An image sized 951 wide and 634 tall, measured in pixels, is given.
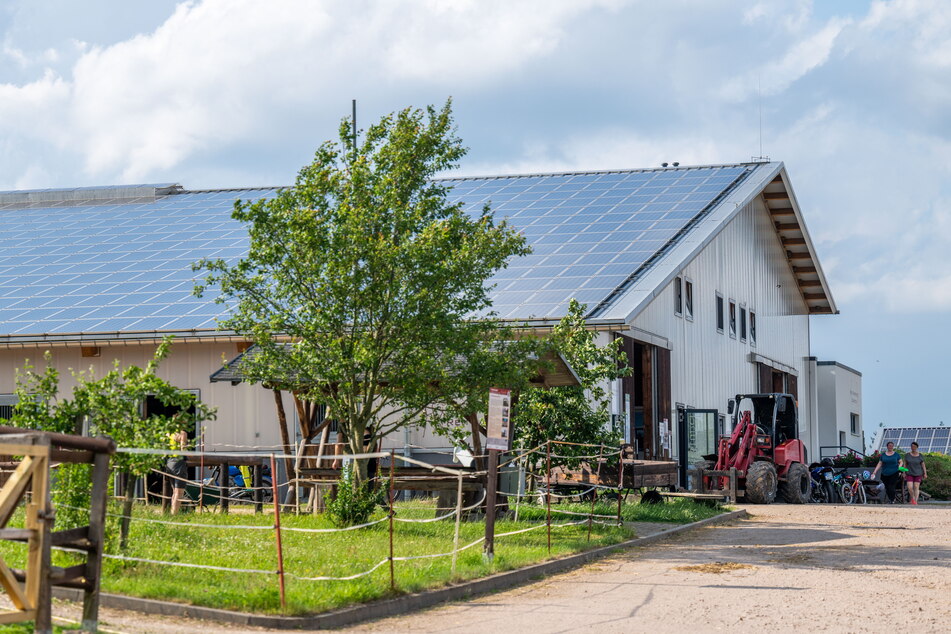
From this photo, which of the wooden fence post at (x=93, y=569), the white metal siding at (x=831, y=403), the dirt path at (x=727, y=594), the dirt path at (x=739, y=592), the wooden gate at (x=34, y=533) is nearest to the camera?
the wooden gate at (x=34, y=533)

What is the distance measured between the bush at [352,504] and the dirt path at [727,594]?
11.1ft

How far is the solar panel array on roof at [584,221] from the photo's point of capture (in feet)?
87.3

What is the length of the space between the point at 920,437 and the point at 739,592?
163ft

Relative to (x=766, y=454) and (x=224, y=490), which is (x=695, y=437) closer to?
(x=766, y=454)

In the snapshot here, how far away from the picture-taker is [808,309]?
A: 4606 cm

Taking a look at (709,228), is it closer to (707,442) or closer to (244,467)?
(707,442)

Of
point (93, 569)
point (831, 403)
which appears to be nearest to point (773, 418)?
point (831, 403)

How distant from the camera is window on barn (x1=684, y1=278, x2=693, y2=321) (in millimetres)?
31050

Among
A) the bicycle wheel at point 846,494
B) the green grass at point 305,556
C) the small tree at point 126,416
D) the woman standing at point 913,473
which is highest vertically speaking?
the small tree at point 126,416

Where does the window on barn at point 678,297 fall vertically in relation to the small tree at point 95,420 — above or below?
above

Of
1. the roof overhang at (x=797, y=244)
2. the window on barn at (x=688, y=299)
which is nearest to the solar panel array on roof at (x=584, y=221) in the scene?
the window on barn at (x=688, y=299)

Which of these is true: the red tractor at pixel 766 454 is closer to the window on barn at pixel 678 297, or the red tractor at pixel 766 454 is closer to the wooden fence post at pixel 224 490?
the window on barn at pixel 678 297

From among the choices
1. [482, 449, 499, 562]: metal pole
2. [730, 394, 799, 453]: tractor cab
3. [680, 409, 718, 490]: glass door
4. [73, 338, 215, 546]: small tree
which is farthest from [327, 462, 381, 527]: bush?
[680, 409, 718, 490]: glass door

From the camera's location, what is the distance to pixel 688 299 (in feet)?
103
